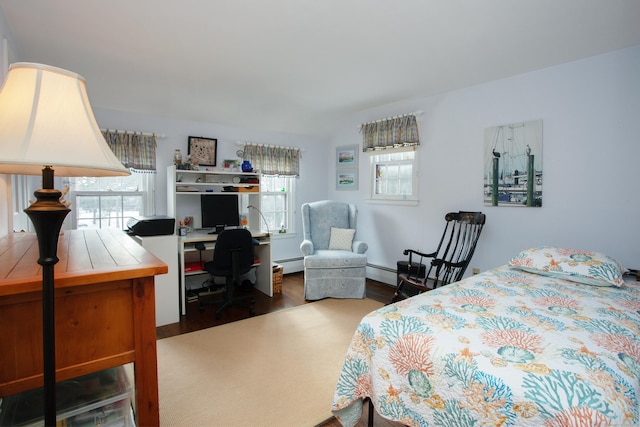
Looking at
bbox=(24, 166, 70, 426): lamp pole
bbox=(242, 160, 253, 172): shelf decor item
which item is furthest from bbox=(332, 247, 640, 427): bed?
bbox=(242, 160, 253, 172): shelf decor item

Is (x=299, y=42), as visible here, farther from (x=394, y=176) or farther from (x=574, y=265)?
(x=574, y=265)

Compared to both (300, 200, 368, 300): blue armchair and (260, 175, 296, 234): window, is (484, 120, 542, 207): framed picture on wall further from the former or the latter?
(260, 175, 296, 234): window

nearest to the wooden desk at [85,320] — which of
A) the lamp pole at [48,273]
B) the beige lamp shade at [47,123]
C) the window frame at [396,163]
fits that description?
the lamp pole at [48,273]

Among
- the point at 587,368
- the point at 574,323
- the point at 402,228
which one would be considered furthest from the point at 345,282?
the point at 587,368

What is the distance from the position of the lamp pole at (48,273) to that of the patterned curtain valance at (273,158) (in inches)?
146

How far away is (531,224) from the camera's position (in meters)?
2.96

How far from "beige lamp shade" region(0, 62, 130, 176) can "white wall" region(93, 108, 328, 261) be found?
112 inches

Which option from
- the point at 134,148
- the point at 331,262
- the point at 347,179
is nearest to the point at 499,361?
the point at 331,262

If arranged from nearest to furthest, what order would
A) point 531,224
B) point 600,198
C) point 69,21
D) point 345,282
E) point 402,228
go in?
1. point 69,21
2. point 600,198
3. point 531,224
4. point 345,282
5. point 402,228

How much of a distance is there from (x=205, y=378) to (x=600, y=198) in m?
3.39

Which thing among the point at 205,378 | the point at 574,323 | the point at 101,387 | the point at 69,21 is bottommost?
the point at 205,378

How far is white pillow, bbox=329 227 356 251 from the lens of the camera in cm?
410

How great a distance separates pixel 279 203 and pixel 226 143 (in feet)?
3.93

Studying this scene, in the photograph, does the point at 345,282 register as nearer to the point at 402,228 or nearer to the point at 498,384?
the point at 402,228
